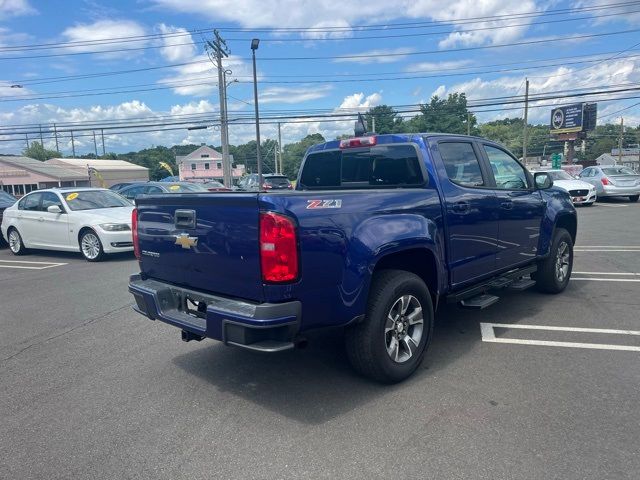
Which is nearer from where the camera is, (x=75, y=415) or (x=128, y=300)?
(x=75, y=415)

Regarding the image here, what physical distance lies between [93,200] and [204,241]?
28.4 feet

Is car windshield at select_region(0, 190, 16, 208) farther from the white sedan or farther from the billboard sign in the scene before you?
the billboard sign

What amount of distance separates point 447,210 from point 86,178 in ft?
194

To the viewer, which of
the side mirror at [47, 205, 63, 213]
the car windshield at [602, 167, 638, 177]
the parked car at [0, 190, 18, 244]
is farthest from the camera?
the car windshield at [602, 167, 638, 177]

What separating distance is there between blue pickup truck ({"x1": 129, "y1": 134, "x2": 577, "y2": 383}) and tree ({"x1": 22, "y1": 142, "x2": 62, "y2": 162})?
95.4 m

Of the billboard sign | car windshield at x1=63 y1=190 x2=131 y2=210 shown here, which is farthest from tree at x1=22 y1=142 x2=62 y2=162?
car windshield at x1=63 y1=190 x2=131 y2=210

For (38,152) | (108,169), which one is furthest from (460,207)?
(38,152)

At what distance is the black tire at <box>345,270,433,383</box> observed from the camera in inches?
143

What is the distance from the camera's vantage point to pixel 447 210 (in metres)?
4.34

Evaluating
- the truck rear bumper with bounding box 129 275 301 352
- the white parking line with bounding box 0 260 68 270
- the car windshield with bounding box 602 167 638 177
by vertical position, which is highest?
the car windshield with bounding box 602 167 638 177

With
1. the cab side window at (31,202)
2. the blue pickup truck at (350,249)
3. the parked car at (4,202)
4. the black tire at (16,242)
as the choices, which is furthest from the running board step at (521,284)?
the parked car at (4,202)

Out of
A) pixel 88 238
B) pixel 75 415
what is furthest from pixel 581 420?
pixel 88 238

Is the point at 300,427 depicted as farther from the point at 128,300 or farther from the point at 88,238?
the point at 88,238

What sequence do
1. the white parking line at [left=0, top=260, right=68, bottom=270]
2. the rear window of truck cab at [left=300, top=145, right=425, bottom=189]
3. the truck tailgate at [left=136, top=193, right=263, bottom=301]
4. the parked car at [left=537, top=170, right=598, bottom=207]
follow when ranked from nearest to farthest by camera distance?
the truck tailgate at [left=136, top=193, right=263, bottom=301], the rear window of truck cab at [left=300, top=145, right=425, bottom=189], the white parking line at [left=0, top=260, right=68, bottom=270], the parked car at [left=537, top=170, right=598, bottom=207]
